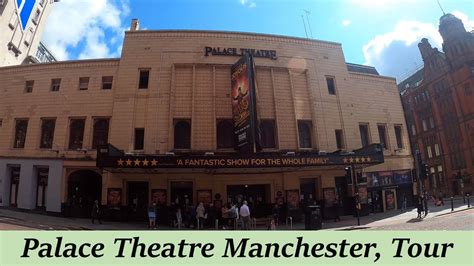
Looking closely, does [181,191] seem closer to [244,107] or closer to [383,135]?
[244,107]

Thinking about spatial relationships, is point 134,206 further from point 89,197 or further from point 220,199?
point 220,199

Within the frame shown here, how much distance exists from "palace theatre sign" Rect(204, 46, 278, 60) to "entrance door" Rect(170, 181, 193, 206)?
1012 centimetres

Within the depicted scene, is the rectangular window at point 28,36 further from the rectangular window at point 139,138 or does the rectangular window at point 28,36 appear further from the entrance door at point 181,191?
the entrance door at point 181,191

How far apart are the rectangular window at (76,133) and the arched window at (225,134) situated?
33.5ft

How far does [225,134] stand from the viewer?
22.7 metres

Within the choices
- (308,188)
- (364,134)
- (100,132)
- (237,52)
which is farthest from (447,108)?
(100,132)

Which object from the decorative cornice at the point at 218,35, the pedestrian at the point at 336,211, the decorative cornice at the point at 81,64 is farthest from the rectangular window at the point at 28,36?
the pedestrian at the point at 336,211

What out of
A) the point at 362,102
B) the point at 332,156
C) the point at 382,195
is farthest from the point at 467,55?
the point at 332,156

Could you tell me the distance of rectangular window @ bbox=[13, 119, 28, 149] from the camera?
76.5 feet

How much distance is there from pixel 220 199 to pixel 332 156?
26.6 ft

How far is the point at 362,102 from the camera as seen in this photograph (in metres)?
26.5

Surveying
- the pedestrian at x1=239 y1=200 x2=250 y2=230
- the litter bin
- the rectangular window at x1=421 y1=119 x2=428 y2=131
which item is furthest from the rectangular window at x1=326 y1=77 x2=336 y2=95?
the rectangular window at x1=421 y1=119 x2=428 y2=131

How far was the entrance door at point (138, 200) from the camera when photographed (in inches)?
810

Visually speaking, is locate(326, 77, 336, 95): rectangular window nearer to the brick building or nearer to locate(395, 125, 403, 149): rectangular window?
locate(395, 125, 403, 149): rectangular window
